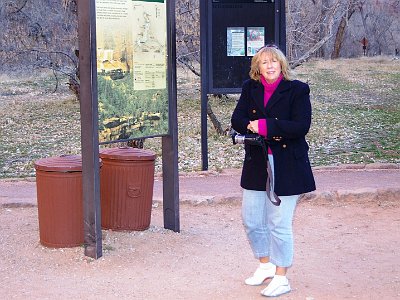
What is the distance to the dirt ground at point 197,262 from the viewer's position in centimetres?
556

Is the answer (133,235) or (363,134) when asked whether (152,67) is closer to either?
(133,235)

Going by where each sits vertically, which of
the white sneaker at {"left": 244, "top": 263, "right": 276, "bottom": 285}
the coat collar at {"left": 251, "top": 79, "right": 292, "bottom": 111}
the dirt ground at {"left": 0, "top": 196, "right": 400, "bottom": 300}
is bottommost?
the dirt ground at {"left": 0, "top": 196, "right": 400, "bottom": 300}

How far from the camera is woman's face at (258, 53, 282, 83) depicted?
17.0 feet

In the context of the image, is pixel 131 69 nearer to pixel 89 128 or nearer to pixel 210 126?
pixel 89 128

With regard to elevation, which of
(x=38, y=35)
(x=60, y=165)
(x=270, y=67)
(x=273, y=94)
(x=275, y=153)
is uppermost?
(x=38, y=35)

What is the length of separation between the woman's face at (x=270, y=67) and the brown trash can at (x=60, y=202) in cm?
189

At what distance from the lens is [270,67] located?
17.1 feet

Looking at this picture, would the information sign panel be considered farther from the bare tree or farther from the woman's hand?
the woman's hand

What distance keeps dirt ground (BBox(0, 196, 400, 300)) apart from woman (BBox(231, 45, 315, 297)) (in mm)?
463

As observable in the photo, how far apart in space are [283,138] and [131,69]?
1.81 meters

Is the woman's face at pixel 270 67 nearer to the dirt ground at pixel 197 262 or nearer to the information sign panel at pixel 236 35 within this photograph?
the dirt ground at pixel 197 262

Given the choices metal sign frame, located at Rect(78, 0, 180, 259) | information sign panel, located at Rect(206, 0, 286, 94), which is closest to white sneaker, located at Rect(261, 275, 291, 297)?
metal sign frame, located at Rect(78, 0, 180, 259)

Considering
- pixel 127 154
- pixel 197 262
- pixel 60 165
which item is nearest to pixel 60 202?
pixel 60 165

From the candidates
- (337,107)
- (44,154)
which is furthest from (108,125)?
(337,107)
